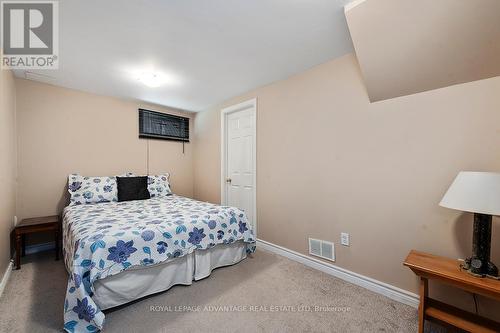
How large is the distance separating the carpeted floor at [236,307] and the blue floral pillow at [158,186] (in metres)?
1.45

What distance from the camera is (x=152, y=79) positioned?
9.07ft

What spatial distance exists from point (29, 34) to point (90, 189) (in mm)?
1833

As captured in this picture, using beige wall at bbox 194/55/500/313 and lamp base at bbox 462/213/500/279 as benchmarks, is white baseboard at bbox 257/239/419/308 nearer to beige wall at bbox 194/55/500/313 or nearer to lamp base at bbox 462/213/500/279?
beige wall at bbox 194/55/500/313

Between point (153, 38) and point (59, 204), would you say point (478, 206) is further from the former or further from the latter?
point (59, 204)

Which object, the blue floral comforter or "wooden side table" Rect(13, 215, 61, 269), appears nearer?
the blue floral comforter

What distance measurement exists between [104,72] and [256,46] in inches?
73.9

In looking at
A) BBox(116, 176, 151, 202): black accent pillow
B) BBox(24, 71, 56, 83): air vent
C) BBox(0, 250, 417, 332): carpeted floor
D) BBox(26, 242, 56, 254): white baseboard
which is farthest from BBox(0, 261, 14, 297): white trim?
BBox(24, 71, 56, 83): air vent

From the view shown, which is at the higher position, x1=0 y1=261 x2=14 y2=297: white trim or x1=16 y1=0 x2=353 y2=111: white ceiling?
x1=16 y1=0 x2=353 y2=111: white ceiling

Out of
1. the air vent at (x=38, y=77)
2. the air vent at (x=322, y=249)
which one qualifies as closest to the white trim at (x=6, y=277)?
the air vent at (x=38, y=77)

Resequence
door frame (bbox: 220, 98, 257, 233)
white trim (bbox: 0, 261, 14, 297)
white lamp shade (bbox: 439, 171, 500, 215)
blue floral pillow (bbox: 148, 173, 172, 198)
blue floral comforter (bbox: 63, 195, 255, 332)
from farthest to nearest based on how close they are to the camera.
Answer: blue floral pillow (bbox: 148, 173, 172, 198) → door frame (bbox: 220, 98, 257, 233) → white trim (bbox: 0, 261, 14, 297) → blue floral comforter (bbox: 63, 195, 255, 332) → white lamp shade (bbox: 439, 171, 500, 215)

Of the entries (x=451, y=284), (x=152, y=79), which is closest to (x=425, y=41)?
(x=451, y=284)

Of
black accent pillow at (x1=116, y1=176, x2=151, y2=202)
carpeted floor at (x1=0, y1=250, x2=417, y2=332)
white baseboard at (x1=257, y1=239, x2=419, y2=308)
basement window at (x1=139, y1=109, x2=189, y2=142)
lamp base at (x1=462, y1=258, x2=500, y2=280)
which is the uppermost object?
basement window at (x1=139, y1=109, x2=189, y2=142)

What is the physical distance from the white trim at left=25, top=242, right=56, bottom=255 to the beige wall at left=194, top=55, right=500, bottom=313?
2.85 m

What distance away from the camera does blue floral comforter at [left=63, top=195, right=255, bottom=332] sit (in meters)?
1.47
